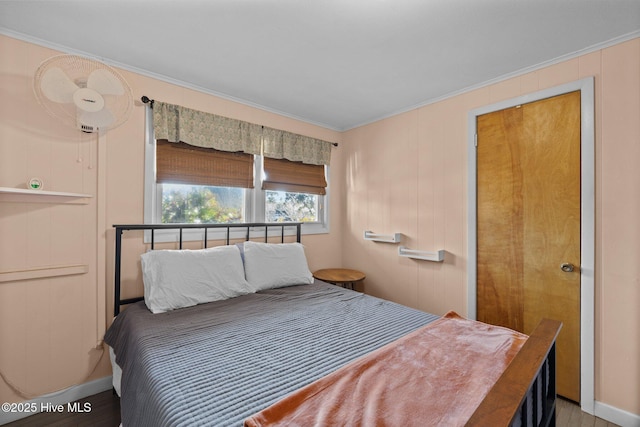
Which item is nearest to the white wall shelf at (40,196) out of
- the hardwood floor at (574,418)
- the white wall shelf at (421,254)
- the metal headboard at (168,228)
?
the metal headboard at (168,228)

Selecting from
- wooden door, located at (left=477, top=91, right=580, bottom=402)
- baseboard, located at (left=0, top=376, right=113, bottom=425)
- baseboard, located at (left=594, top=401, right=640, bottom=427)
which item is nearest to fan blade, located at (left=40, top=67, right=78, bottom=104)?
baseboard, located at (left=0, top=376, right=113, bottom=425)

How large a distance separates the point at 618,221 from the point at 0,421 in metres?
4.18

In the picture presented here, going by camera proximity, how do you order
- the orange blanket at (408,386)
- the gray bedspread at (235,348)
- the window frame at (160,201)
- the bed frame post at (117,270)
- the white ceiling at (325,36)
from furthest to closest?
the window frame at (160,201)
the bed frame post at (117,270)
the white ceiling at (325,36)
the gray bedspread at (235,348)
the orange blanket at (408,386)

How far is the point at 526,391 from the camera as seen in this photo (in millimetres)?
842

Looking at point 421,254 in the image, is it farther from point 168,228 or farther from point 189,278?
point 168,228

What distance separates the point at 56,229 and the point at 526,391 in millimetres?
2739

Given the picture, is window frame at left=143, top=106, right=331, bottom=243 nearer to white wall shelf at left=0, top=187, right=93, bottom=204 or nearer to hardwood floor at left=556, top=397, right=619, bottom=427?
white wall shelf at left=0, top=187, right=93, bottom=204

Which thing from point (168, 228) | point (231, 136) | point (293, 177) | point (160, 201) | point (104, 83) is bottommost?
point (168, 228)

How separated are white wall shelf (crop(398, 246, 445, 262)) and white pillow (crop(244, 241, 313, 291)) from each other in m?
1.03

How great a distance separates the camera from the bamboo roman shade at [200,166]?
8.05 ft

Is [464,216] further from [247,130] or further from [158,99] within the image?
[158,99]

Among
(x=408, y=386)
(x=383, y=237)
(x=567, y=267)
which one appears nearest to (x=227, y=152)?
(x=383, y=237)

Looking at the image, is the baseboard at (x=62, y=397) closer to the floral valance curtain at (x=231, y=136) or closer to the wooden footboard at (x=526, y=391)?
the floral valance curtain at (x=231, y=136)

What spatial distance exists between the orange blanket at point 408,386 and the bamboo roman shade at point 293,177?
2.16 metres
